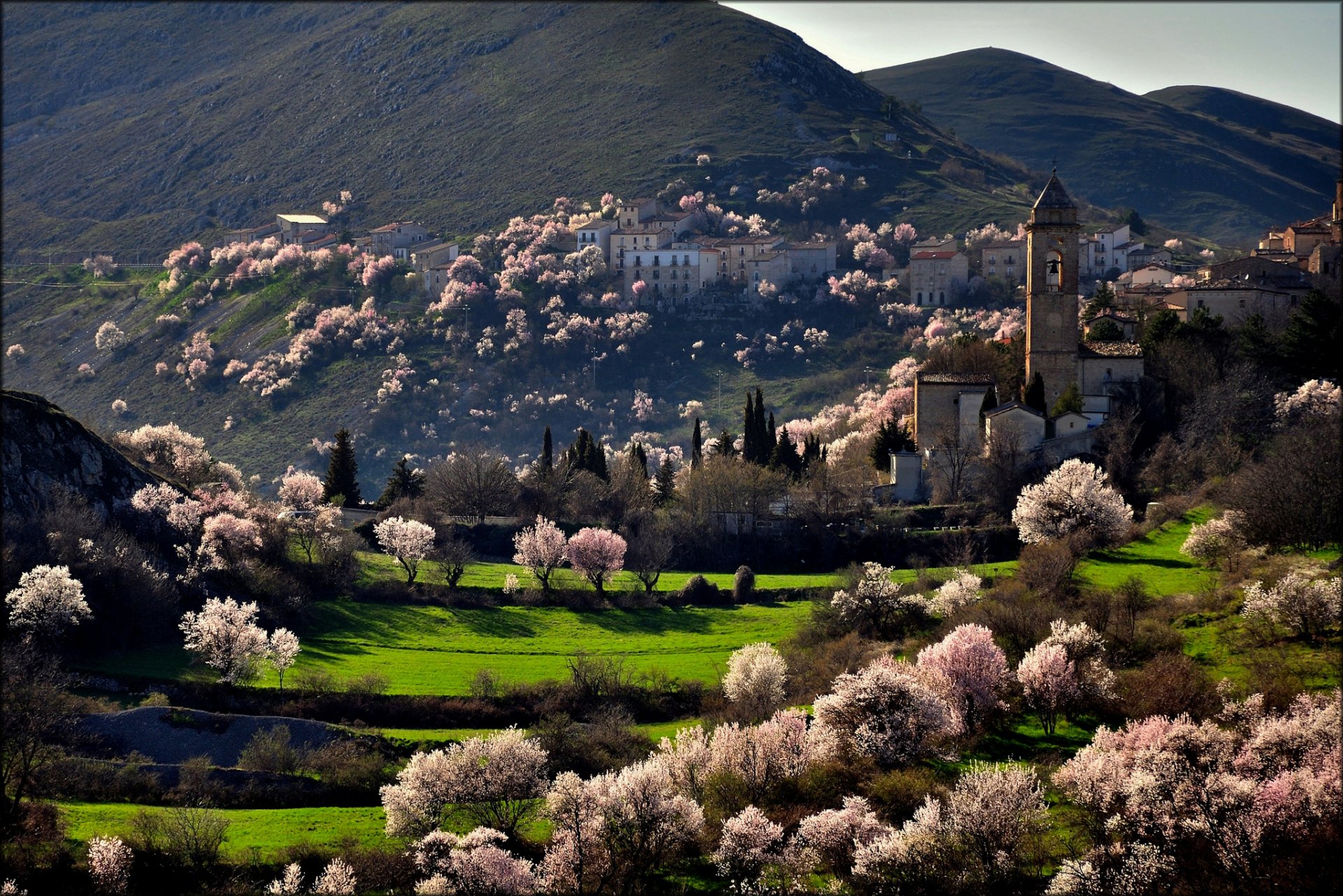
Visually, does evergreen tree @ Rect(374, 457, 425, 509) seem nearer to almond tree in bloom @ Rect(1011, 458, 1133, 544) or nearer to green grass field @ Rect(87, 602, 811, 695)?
green grass field @ Rect(87, 602, 811, 695)

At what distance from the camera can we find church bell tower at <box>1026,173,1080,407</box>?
65000mm

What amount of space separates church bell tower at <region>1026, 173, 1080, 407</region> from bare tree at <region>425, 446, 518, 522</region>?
24073mm

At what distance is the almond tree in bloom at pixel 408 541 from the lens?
65.7m

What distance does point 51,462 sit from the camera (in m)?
60.9

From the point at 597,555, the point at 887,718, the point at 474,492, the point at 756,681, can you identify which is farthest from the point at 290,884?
the point at 474,492

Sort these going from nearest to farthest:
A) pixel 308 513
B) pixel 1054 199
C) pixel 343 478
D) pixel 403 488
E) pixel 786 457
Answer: pixel 1054 199 < pixel 308 513 < pixel 786 457 < pixel 403 488 < pixel 343 478

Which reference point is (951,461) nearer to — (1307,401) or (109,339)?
(1307,401)

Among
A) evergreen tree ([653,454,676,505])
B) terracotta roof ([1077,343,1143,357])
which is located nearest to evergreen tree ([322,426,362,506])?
evergreen tree ([653,454,676,505])

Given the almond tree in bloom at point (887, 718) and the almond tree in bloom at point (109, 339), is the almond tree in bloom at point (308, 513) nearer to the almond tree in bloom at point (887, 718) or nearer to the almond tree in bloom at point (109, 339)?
the almond tree in bloom at point (887, 718)

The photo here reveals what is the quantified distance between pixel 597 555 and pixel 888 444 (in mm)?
14613

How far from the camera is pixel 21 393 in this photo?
62.7 m

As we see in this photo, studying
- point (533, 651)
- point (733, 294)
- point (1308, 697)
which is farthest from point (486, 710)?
point (733, 294)

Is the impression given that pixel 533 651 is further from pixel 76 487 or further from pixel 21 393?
pixel 21 393

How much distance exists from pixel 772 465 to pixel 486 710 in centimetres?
2646
